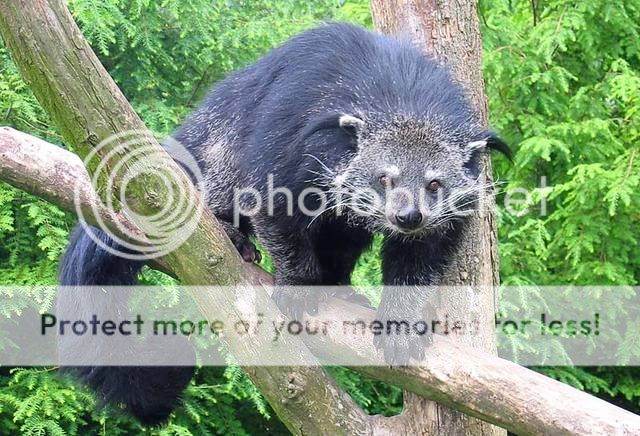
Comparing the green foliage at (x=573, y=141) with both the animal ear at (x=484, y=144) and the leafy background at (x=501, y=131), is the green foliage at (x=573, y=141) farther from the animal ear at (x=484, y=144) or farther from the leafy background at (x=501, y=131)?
the animal ear at (x=484, y=144)

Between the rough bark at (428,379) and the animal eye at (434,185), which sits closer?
the rough bark at (428,379)

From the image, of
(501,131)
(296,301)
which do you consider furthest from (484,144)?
(501,131)

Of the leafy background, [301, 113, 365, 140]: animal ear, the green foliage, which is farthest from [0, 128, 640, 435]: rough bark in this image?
the green foliage

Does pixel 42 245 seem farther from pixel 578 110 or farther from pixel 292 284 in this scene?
pixel 578 110

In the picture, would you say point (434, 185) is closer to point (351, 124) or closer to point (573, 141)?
point (351, 124)

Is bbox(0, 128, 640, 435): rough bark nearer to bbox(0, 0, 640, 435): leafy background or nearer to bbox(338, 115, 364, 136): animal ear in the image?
bbox(338, 115, 364, 136): animal ear

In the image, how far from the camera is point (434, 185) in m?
2.90

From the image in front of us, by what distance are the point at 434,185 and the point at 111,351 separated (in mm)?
1341

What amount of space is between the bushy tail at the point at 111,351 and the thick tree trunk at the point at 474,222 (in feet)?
3.01

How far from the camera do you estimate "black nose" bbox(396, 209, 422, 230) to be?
2.76m

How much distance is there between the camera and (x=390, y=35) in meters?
3.34

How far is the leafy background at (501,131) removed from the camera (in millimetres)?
4383

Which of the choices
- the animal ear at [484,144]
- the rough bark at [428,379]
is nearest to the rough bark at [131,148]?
the rough bark at [428,379]

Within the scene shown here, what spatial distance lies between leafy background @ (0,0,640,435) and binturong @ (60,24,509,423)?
1333 mm
